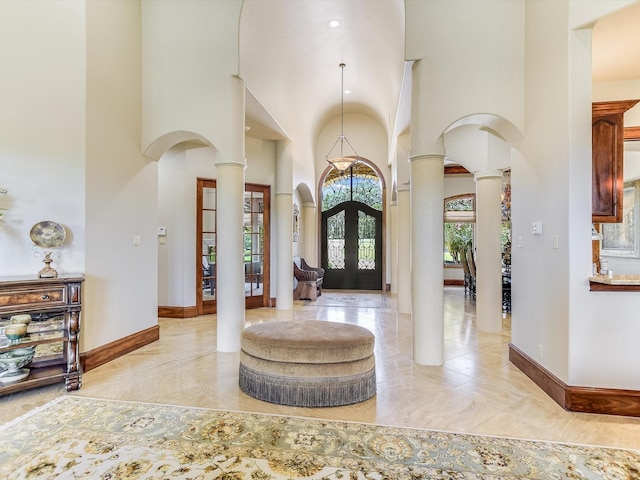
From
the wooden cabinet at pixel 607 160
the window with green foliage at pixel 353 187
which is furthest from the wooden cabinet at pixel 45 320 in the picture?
the window with green foliage at pixel 353 187

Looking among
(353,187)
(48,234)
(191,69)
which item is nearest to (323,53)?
(191,69)

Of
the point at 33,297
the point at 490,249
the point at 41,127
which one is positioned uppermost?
the point at 41,127

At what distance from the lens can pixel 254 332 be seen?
311 centimetres

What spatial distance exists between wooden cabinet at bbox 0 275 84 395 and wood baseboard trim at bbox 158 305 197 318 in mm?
2801

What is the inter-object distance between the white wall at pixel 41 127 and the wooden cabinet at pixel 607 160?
192 inches

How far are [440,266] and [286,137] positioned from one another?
413 centimetres

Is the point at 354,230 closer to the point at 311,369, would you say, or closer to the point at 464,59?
the point at 464,59

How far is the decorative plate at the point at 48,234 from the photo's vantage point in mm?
3357

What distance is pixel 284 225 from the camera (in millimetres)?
6957

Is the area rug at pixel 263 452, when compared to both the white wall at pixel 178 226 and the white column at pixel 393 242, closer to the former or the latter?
the white wall at pixel 178 226

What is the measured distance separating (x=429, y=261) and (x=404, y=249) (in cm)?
304

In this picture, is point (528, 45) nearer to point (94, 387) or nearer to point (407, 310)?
point (407, 310)

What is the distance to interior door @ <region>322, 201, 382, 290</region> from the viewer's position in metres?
10.2

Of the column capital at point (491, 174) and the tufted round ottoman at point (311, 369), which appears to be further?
the column capital at point (491, 174)
